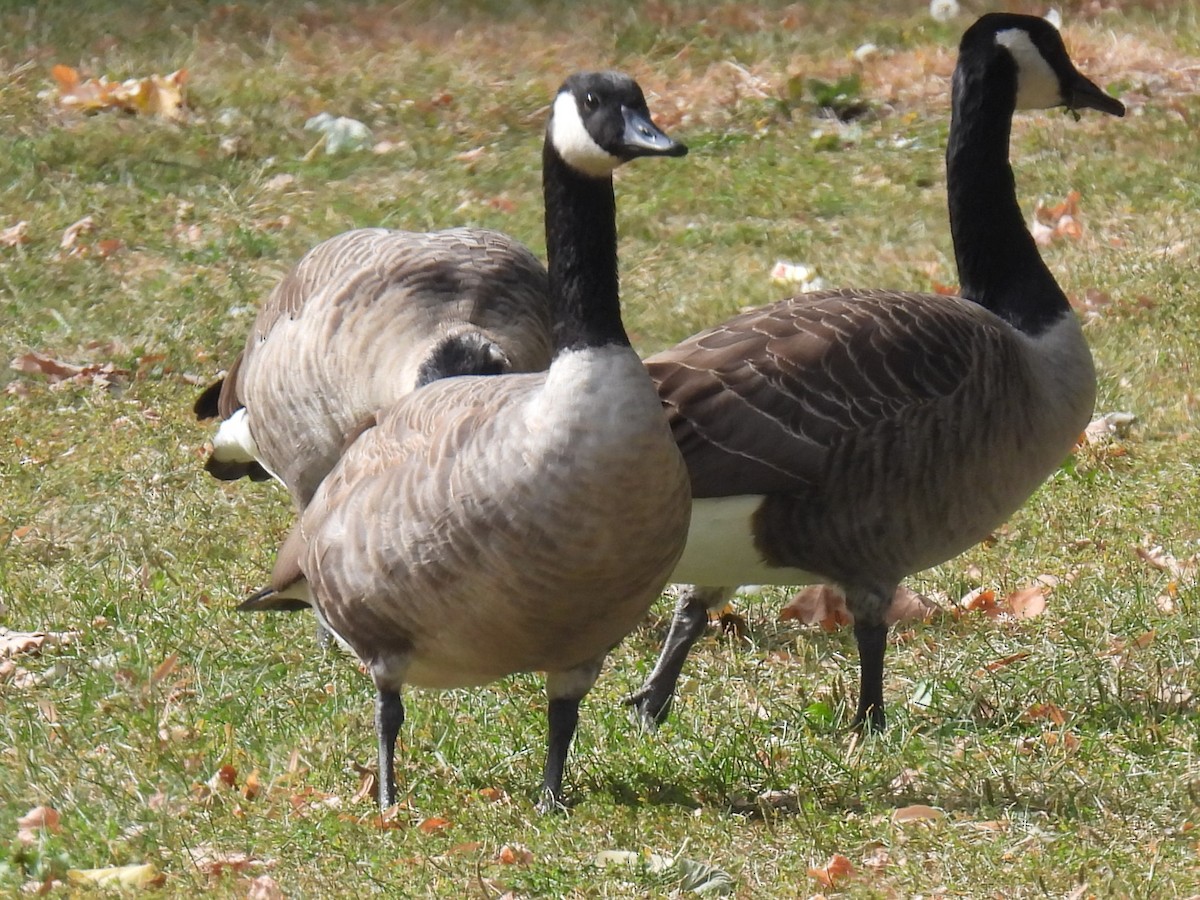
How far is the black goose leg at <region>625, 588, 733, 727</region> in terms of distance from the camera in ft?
16.5

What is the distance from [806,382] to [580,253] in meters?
1.13

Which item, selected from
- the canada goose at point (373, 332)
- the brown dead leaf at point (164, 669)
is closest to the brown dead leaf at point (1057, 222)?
the canada goose at point (373, 332)

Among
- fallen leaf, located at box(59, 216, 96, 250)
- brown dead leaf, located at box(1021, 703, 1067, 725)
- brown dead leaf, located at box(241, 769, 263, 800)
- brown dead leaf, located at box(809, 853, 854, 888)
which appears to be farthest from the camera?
fallen leaf, located at box(59, 216, 96, 250)

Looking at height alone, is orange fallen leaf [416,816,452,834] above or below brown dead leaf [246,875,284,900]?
below

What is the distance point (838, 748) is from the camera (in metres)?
4.48

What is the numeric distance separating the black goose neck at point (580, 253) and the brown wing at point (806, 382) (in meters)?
0.96

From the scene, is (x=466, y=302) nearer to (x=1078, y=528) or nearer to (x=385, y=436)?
(x=385, y=436)

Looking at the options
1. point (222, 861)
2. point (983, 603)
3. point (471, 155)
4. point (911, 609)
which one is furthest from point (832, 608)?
point (471, 155)

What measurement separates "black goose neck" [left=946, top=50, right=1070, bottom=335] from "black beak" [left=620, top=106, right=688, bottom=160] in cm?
207

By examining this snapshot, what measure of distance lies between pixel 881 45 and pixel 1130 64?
1923mm

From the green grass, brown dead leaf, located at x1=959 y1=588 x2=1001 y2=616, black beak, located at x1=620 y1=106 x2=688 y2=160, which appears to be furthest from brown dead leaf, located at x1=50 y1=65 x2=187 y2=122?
black beak, located at x1=620 y1=106 x2=688 y2=160

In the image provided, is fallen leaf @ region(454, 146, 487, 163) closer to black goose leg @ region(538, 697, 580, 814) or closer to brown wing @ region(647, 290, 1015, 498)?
brown wing @ region(647, 290, 1015, 498)

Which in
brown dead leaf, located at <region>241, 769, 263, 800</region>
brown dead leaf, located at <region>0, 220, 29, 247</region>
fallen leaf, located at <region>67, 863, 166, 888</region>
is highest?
fallen leaf, located at <region>67, 863, 166, 888</region>

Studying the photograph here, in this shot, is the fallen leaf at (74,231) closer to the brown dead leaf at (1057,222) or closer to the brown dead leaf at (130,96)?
the brown dead leaf at (130,96)
